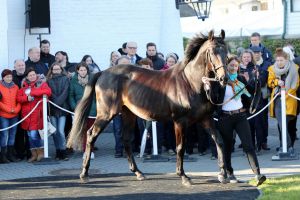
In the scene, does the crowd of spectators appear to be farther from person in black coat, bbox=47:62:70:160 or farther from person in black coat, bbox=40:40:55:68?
person in black coat, bbox=40:40:55:68

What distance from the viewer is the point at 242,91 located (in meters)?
9.19

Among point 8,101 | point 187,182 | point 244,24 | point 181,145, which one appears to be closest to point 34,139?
point 8,101

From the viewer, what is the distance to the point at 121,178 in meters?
10.0

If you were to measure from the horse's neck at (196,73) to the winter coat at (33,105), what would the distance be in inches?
146

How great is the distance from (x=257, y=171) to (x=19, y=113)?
5286mm

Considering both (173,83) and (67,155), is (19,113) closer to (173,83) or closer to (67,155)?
(67,155)

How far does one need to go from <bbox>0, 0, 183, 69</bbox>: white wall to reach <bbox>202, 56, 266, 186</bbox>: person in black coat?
24.3 feet

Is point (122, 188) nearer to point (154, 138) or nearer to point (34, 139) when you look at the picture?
point (154, 138)

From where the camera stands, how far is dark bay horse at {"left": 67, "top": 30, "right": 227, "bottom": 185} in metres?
9.13

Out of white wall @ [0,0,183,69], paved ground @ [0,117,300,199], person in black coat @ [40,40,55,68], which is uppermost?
white wall @ [0,0,183,69]

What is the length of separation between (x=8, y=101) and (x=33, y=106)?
49 centimetres

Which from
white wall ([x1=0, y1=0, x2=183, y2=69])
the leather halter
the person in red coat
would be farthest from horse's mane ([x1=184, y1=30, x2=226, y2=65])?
→ white wall ([x1=0, y1=0, x2=183, y2=69])

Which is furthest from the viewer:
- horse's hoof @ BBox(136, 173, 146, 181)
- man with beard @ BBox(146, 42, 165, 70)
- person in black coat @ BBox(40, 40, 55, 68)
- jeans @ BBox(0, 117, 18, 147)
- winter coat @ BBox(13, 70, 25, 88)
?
person in black coat @ BBox(40, 40, 55, 68)

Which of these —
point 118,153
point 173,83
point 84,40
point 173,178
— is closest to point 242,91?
point 173,83
